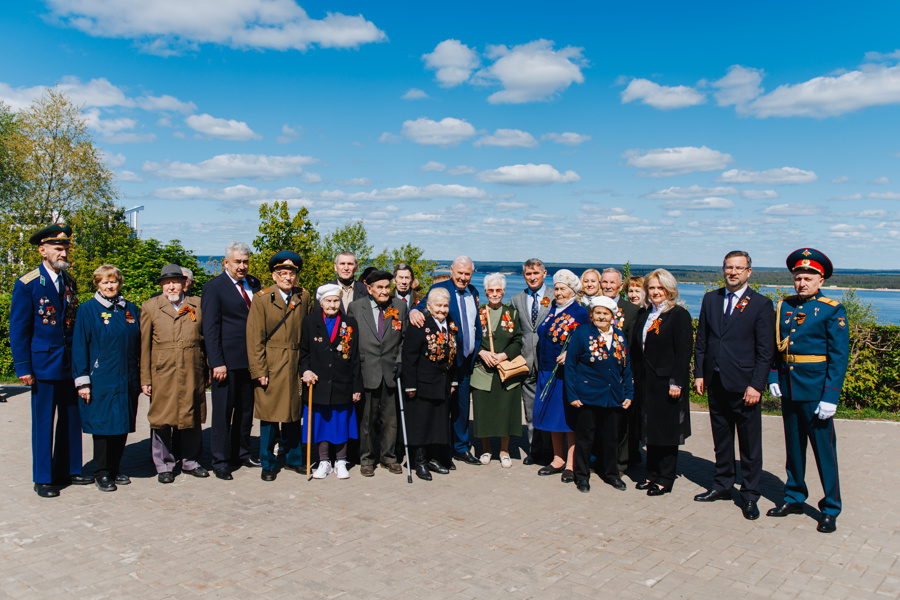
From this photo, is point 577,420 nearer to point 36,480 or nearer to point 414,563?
point 414,563

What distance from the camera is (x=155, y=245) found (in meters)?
11.7

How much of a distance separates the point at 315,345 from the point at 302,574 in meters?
2.38

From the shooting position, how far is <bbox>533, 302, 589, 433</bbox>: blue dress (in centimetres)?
591

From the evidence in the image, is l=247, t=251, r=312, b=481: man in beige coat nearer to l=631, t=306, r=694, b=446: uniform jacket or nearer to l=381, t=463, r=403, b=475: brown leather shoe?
l=381, t=463, r=403, b=475: brown leather shoe

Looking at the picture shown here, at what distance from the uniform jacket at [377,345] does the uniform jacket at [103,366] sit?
209 cm

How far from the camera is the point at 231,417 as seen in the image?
20.3ft

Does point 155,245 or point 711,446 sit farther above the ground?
point 155,245

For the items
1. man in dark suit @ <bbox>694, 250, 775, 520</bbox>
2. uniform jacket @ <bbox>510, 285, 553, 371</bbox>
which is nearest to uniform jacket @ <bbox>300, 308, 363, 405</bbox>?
uniform jacket @ <bbox>510, 285, 553, 371</bbox>

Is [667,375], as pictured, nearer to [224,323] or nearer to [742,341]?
[742,341]

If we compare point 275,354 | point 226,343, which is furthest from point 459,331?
point 226,343

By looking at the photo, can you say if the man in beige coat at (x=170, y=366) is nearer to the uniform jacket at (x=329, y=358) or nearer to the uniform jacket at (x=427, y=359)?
the uniform jacket at (x=329, y=358)

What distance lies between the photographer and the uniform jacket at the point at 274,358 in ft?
18.6

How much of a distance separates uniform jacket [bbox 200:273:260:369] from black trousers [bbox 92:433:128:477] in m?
1.06

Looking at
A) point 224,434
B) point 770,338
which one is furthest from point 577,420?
point 224,434
